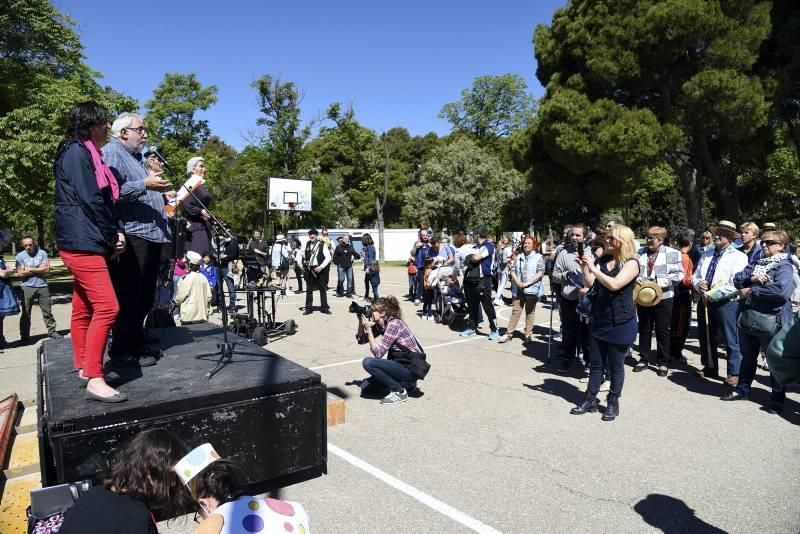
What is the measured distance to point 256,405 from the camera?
12.3 feet

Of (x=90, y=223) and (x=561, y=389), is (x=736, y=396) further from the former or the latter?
(x=90, y=223)

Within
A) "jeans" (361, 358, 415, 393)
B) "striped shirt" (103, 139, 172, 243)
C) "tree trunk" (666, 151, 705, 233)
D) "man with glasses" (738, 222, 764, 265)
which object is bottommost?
"jeans" (361, 358, 415, 393)

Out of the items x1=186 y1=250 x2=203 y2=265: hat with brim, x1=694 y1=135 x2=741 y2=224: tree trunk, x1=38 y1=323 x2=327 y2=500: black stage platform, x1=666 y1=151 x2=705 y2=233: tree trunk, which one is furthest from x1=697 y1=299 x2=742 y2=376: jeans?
x1=694 y1=135 x2=741 y2=224: tree trunk

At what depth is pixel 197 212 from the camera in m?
5.42

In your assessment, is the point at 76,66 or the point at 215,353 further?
the point at 76,66

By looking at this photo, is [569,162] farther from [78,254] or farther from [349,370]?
[78,254]

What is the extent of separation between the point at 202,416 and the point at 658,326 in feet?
20.3

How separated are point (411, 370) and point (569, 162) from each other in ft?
51.0

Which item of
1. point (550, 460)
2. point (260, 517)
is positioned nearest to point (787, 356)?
point (260, 517)

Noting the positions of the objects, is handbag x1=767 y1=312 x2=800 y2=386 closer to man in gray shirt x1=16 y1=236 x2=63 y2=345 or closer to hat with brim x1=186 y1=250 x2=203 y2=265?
hat with brim x1=186 y1=250 x2=203 y2=265

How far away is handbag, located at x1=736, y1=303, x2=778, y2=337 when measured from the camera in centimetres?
555

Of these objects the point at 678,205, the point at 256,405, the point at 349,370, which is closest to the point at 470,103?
the point at 678,205

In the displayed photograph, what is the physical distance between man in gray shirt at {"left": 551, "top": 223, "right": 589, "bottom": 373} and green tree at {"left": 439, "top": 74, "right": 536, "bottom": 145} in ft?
161

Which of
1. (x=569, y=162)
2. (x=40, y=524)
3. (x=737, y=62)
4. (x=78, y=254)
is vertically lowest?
→ (x=40, y=524)
